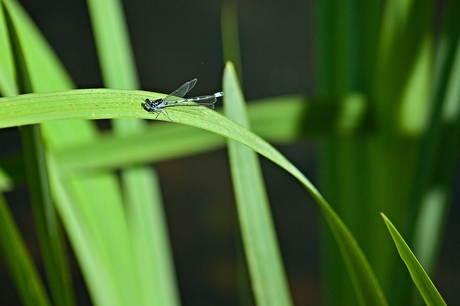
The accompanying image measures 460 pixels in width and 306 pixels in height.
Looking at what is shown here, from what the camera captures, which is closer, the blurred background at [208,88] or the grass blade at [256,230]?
the grass blade at [256,230]

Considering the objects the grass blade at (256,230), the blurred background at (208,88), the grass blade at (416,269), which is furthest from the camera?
the blurred background at (208,88)

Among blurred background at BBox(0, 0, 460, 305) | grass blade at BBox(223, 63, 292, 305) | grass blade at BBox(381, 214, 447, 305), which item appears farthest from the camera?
blurred background at BBox(0, 0, 460, 305)

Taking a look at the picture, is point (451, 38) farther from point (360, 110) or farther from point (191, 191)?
point (191, 191)

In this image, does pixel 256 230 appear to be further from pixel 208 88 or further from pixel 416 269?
pixel 208 88

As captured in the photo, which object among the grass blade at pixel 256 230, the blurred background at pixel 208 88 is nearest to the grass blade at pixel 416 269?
the grass blade at pixel 256 230

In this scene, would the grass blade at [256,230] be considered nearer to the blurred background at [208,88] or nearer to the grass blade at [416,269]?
the grass blade at [416,269]

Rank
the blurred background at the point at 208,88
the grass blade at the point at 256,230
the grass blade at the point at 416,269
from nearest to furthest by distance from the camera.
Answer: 1. the grass blade at the point at 416,269
2. the grass blade at the point at 256,230
3. the blurred background at the point at 208,88

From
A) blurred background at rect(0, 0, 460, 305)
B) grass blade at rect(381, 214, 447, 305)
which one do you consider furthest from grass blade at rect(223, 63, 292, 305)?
blurred background at rect(0, 0, 460, 305)

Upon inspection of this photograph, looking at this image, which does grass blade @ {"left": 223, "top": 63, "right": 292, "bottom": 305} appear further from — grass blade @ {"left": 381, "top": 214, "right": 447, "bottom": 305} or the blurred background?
the blurred background
